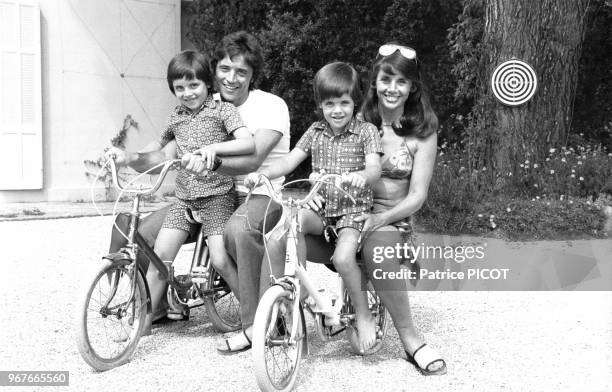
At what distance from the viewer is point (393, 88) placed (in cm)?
351

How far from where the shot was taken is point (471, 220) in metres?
6.51

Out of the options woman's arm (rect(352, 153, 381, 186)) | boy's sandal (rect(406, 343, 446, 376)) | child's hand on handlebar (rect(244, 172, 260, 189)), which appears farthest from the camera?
boy's sandal (rect(406, 343, 446, 376))

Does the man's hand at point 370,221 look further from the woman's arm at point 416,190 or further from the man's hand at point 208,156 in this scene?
the man's hand at point 208,156

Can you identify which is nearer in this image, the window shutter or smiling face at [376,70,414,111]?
smiling face at [376,70,414,111]

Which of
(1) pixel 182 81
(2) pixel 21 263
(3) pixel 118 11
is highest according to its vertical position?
(3) pixel 118 11

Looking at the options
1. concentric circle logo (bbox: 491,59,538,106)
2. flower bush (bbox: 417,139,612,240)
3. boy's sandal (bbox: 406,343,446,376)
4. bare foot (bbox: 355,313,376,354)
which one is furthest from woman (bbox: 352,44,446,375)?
concentric circle logo (bbox: 491,59,538,106)

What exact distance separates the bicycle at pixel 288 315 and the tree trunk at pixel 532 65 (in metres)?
4.31

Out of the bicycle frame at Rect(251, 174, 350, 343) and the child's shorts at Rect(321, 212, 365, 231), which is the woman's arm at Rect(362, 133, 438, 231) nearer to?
the child's shorts at Rect(321, 212, 365, 231)

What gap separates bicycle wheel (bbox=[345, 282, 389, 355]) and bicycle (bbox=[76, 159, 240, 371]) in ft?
2.57

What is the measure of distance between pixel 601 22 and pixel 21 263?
9.30 metres

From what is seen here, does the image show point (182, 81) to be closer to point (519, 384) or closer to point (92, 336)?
point (92, 336)

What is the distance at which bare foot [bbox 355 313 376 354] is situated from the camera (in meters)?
3.44

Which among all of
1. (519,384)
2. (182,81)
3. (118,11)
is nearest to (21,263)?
(182,81)

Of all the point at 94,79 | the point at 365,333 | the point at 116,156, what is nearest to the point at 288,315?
the point at 365,333
